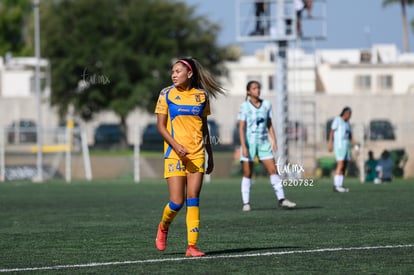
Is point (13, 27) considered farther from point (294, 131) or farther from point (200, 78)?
point (200, 78)

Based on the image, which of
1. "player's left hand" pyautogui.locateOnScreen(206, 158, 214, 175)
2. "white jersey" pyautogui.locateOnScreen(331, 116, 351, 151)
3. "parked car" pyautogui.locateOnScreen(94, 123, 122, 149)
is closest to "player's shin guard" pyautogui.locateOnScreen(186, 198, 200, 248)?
"player's left hand" pyautogui.locateOnScreen(206, 158, 214, 175)

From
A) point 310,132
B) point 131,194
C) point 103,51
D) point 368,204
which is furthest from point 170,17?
point 368,204

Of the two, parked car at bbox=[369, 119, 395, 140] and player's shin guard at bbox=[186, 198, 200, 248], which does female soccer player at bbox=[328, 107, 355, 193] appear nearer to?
player's shin guard at bbox=[186, 198, 200, 248]

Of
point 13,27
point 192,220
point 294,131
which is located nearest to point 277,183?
point 192,220

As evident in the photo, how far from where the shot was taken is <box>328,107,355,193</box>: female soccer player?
25.9 metres

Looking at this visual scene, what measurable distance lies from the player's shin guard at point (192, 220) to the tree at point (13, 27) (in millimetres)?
95061

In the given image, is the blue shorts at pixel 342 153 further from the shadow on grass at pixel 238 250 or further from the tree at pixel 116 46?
the tree at pixel 116 46

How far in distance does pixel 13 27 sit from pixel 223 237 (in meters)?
95.5

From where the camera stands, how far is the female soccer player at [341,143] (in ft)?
84.9

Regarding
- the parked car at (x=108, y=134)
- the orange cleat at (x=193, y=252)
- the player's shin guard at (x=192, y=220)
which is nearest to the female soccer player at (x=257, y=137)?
the player's shin guard at (x=192, y=220)

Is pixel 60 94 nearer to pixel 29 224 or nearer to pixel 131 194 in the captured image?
pixel 131 194

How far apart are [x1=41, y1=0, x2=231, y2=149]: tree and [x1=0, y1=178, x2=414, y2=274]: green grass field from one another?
42670 mm

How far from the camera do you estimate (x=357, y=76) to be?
303 feet

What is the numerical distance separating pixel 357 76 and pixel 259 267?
83061 millimetres
